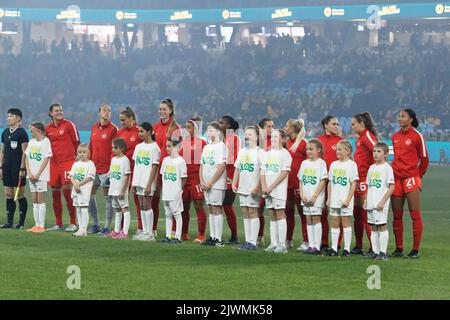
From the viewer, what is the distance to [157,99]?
4919cm

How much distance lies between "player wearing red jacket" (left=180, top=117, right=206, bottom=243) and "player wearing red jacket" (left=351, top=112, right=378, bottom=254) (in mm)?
2366

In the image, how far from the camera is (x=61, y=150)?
16.2 meters

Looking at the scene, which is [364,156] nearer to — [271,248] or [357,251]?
[357,251]

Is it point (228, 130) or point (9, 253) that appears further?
point (228, 130)

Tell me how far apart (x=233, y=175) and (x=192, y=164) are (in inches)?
29.7

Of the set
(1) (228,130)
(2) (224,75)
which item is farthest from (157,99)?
(1) (228,130)

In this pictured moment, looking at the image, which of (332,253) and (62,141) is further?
(62,141)

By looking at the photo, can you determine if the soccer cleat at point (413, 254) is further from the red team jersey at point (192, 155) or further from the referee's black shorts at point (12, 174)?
the referee's black shorts at point (12, 174)

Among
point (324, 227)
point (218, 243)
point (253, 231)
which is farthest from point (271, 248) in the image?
point (218, 243)

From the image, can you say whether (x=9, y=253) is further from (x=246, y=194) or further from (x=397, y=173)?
(x=397, y=173)

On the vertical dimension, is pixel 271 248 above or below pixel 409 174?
below

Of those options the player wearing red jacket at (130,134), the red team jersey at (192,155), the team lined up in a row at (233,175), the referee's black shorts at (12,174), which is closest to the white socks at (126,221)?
the team lined up in a row at (233,175)

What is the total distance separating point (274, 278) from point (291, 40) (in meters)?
39.4

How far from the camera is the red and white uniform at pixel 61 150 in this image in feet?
53.0
